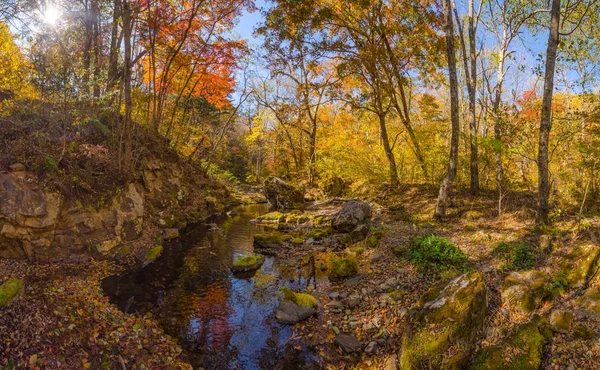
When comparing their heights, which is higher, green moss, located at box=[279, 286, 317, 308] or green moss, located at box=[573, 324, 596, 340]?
green moss, located at box=[573, 324, 596, 340]

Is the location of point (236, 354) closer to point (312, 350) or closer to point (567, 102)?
point (312, 350)

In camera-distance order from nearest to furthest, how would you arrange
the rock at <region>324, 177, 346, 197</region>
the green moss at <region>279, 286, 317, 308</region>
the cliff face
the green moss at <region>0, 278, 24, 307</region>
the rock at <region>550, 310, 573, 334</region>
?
1. the rock at <region>550, 310, 573, 334</region>
2. the green moss at <region>0, 278, 24, 307</region>
3. the green moss at <region>279, 286, 317, 308</region>
4. the cliff face
5. the rock at <region>324, 177, 346, 197</region>

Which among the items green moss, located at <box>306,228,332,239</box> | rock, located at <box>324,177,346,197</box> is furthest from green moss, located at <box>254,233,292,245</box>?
rock, located at <box>324,177,346,197</box>

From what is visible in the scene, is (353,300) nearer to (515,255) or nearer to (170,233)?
(515,255)

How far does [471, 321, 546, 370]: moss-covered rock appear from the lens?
176 inches

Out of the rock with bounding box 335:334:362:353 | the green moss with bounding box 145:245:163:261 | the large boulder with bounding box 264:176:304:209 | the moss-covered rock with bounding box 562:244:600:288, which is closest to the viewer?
the rock with bounding box 335:334:362:353

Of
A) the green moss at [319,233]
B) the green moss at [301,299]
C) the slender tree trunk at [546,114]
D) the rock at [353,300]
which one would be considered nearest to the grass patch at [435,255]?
the rock at [353,300]

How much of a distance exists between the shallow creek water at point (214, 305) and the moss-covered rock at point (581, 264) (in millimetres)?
5079

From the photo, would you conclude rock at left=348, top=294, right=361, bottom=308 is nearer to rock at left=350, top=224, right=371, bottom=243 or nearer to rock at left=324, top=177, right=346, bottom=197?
rock at left=350, top=224, right=371, bottom=243

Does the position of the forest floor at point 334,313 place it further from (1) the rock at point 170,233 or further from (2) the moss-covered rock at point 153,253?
(1) the rock at point 170,233

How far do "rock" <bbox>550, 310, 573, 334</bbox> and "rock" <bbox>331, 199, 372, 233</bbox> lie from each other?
8.50m

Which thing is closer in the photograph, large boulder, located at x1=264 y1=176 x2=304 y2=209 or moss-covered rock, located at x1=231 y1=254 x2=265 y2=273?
moss-covered rock, located at x1=231 y1=254 x2=265 y2=273

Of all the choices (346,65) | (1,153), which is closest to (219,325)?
(1,153)

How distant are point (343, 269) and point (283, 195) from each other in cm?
1323
